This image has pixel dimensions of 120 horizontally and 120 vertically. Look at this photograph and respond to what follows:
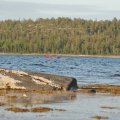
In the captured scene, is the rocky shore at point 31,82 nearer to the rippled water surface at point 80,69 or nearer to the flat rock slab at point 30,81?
the flat rock slab at point 30,81

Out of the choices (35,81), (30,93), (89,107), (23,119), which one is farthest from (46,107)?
(35,81)

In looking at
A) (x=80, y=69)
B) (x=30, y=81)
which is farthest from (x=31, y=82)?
(x=80, y=69)

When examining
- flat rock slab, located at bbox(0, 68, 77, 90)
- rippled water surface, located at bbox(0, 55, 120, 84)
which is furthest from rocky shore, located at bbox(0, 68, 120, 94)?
rippled water surface, located at bbox(0, 55, 120, 84)

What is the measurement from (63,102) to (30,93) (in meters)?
4.46

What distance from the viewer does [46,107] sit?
23.0m

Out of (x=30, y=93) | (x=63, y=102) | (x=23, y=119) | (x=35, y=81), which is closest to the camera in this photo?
(x=23, y=119)

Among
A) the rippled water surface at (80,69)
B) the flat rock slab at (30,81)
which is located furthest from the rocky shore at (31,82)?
the rippled water surface at (80,69)

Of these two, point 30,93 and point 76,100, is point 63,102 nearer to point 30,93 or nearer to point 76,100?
point 76,100

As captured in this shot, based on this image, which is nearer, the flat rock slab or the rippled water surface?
the flat rock slab

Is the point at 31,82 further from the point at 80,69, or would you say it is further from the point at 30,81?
the point at 80,69

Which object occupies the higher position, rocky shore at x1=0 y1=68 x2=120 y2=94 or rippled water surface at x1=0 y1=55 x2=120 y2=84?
rocky shore at x1=0 y1=68 x2=120 y2=94

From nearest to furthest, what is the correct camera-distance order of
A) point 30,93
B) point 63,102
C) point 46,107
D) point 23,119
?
point 23,119
point 46,107
point 63,102
point 30,93

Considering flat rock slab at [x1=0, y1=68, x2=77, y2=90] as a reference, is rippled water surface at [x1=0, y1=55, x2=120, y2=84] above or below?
below

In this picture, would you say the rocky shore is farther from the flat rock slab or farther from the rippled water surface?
the rippled water surface
